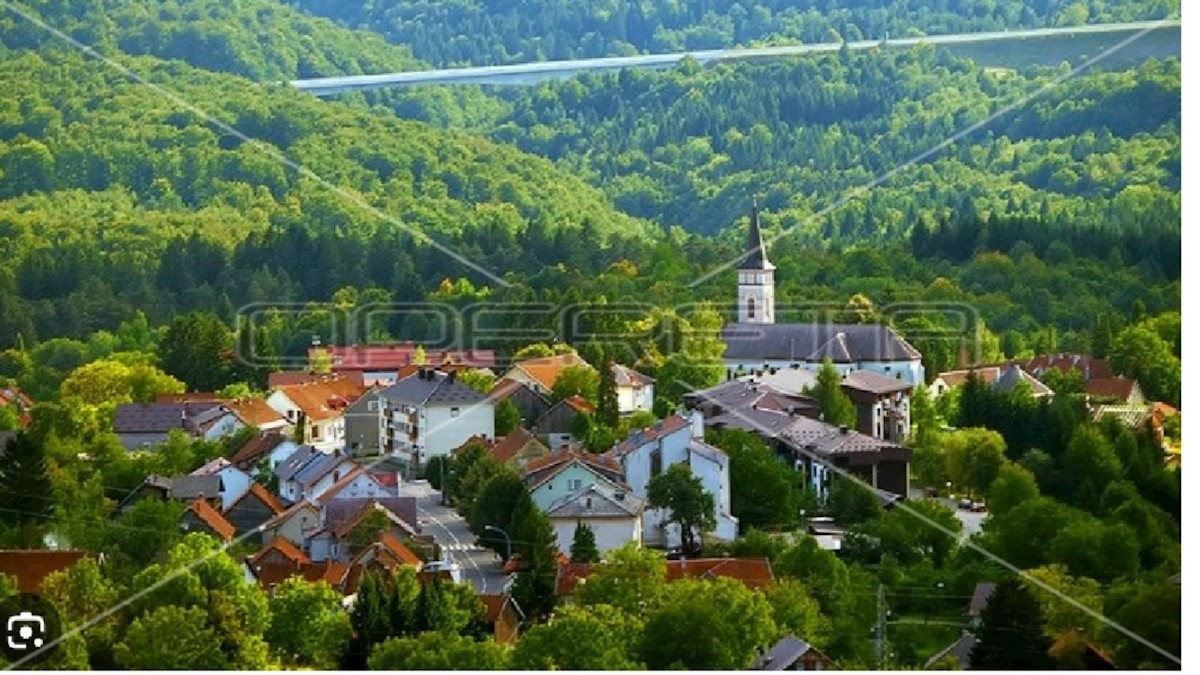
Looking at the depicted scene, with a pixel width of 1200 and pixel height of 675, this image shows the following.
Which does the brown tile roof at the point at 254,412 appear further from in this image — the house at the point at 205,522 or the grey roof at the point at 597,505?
the grey roof at the point at 597,505

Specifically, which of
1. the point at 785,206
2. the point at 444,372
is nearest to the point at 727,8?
the point at 785,206

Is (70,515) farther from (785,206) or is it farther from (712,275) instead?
(785,206)

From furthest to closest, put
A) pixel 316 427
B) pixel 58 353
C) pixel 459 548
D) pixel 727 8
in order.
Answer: pixel 727 8
pixel 58 353
pixel 316 427
pixel 459 548

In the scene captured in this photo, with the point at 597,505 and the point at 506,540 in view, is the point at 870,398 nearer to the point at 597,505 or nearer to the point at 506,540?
the point at 597,505

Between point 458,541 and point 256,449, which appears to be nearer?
point 458,541

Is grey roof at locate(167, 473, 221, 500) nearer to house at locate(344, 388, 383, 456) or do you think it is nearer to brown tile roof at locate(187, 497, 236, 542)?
brown tile roof at locate(187, 497, 236, 542)

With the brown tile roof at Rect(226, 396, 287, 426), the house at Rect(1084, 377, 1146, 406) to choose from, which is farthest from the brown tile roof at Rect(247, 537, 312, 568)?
the house at Rect(1084, 377, 1146, 406)

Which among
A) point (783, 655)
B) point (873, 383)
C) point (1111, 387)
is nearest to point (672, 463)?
point (783, 655)
